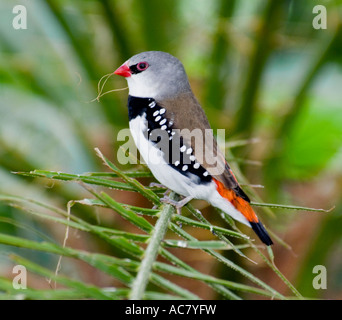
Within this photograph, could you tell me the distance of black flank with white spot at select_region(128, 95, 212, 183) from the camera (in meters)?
0.75

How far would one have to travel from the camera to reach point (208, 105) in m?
1.46

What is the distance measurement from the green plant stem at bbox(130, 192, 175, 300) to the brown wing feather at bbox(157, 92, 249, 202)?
0.35ft

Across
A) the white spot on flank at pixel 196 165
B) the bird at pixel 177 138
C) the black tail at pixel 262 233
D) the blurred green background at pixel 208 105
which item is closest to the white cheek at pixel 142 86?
the bird at pixel 177 138

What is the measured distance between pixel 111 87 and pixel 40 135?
48cm

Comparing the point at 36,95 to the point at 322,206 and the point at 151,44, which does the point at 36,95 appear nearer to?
the point at 151,44

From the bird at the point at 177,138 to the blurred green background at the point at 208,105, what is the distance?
1.52ft

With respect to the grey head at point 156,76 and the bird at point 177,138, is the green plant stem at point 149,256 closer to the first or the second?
the bird at point 177,138

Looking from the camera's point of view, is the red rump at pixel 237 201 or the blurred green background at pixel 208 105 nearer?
the red rump at pixel 237 201

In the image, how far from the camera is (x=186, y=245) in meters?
0.54

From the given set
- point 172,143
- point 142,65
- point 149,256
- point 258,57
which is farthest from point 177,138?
point 258,57

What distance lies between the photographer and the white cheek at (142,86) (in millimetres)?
788

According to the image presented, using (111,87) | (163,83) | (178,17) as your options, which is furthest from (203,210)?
(178,17)

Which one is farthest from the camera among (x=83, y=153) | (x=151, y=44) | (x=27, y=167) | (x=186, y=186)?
(x=83, y=153)
